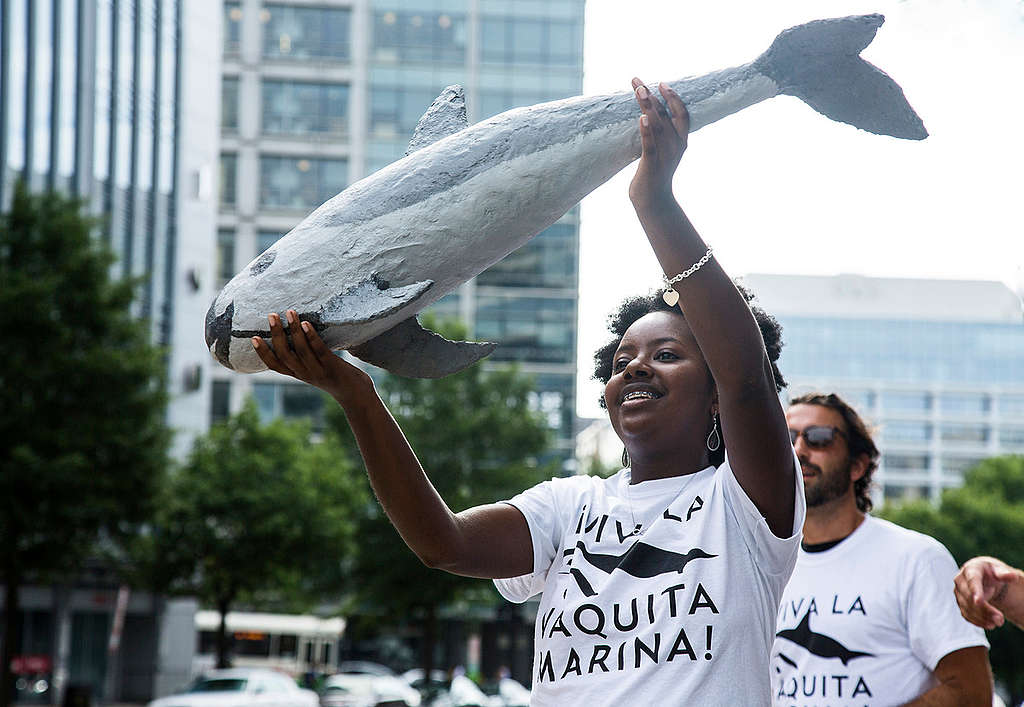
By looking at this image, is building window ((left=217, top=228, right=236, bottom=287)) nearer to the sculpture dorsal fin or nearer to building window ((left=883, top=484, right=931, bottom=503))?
the sculpture dorsal fin

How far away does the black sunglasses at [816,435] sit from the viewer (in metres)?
3.94

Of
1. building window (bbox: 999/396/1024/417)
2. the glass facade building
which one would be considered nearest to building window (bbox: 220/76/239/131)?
the glass facade building

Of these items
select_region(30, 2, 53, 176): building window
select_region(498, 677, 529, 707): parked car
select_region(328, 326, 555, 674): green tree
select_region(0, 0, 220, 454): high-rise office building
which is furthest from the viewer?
select_region(328, 326, 555, 674): green tree

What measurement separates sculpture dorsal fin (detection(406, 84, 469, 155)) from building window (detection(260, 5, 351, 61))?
130 feet

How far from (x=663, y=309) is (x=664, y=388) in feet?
0.79

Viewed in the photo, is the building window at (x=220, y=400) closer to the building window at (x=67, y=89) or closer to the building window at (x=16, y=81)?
the building window at (x=67, y=89)

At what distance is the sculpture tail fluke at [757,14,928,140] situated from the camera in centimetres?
217

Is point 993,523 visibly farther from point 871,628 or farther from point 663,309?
point 663,309

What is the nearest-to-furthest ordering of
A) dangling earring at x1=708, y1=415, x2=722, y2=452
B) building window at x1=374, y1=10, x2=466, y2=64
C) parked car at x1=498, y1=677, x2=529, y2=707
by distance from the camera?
dangling earring at x1=708, y1=415, x2=722, y2=452 < parked car at x1=498, y1=677, x2=529, y2=707 < building window at x1=374, y1=10, x2=466, y2=64

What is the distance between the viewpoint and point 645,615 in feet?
7.32

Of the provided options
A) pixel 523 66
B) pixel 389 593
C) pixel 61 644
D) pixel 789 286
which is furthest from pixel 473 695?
pixel 789 286

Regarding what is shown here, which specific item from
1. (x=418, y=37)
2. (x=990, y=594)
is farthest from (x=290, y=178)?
(x=990, y=594)

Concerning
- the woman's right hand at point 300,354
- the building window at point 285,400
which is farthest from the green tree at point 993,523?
the woman's right hand at point 300,354

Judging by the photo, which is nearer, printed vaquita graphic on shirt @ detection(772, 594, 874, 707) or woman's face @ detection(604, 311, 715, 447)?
woman's face @ detection(604, 311, 715, 447)
